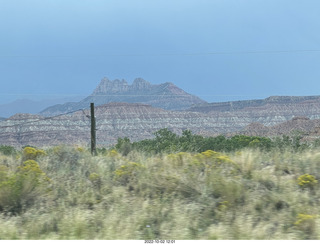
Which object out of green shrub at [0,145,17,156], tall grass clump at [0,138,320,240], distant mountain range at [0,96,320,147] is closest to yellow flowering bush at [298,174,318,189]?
tall grass clump at [0,138,320,240]

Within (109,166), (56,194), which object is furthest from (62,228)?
(109,166)

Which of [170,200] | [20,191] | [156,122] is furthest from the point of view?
[156,122]

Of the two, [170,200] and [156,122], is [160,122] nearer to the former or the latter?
[156,122]

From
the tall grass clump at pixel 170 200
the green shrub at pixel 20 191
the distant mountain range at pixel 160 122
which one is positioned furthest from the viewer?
the distant mountain range at pixel 160 122

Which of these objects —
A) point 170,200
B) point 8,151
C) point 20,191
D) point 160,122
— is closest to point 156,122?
point 160,122

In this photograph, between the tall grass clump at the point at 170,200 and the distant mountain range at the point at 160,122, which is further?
the distant mountain range at the point at 160,122

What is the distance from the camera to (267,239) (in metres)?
6.00

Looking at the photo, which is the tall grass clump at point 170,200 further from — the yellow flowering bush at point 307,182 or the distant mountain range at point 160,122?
the distant mountain range at point 160,122

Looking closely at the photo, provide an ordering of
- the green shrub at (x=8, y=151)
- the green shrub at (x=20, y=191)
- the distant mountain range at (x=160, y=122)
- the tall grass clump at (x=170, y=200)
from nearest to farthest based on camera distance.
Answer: the tall grass clump at (x=170, y=200) → the green shrub at (x=20, y=191) → the green shrub at (x=8, y=151) → the distant mountain range at (x=160, y=122)

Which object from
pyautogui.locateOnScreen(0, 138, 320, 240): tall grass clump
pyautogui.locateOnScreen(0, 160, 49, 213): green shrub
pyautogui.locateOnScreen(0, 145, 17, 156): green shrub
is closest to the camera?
pyautogui.locateOnScreen(0, 138, 320, 240): tall grass clump

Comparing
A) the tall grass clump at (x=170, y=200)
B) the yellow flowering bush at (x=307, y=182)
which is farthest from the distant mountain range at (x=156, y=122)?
the yellow flowering bush at (x=307, y=182)

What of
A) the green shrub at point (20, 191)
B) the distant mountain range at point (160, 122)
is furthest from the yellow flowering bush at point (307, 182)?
the distant mountain range at point (160, 122)

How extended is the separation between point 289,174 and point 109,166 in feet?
15.7

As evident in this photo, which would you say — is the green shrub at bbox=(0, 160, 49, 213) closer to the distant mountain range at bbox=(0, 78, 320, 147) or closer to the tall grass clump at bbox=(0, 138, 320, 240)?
the tall grass clump at bbox=(0, 138, 320, 240)
